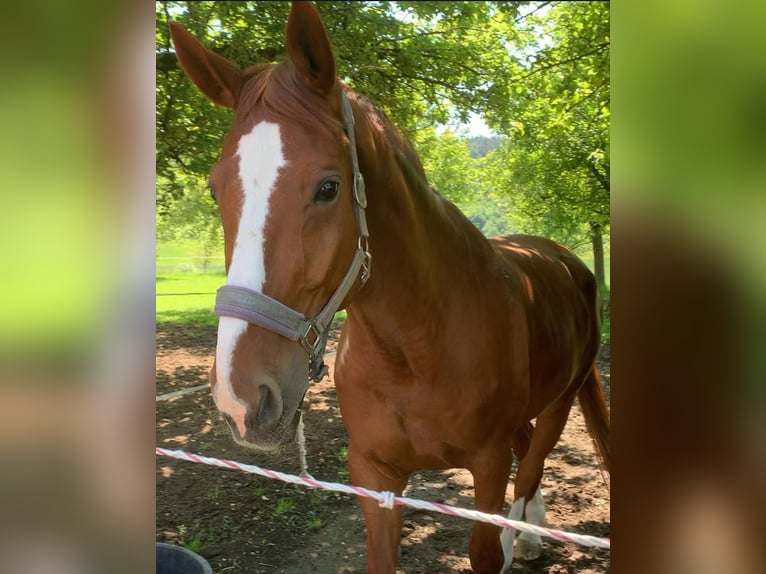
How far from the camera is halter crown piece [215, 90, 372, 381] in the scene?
1203 mm

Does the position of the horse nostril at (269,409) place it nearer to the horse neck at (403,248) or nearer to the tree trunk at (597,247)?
the horse neck at (403,248)

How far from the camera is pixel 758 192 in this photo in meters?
0.76

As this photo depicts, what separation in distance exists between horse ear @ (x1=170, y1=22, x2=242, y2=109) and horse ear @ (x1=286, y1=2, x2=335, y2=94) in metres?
Result: 0.26

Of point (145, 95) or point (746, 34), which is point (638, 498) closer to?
point (746, 34)

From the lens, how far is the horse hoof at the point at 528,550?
9.91 feet

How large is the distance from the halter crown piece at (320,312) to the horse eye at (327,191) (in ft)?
0.27

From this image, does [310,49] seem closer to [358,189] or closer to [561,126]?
[358,189]

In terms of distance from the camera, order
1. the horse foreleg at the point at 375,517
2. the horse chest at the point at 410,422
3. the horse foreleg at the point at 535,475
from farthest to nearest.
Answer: the horse foreleg at the point at 535,475 → the horse foreleg at the point at 375,517 → the horse chest at the point at 410,422

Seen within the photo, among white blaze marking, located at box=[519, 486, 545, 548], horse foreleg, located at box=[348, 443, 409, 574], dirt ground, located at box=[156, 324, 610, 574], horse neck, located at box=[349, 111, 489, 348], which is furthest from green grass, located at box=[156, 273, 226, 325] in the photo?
horse neck, located at box=[349, 111, 489, 348]

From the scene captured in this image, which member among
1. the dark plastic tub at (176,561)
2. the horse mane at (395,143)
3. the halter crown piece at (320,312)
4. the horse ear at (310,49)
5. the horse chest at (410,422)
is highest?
A: the horse ear at (310,49)

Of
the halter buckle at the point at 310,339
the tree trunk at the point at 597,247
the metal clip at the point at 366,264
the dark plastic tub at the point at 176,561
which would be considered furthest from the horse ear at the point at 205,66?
the tree trunk at the point at 597,247

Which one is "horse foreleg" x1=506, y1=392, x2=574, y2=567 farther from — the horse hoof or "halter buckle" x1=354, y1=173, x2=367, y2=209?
"halter buckle" x1=354, y1=173, x2=367, y2=209

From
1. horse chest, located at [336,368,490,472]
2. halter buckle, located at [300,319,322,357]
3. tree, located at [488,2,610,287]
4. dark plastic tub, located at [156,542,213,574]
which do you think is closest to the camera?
halter buckle, located at [300,319,322,357]

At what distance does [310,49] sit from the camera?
4.41 feet
